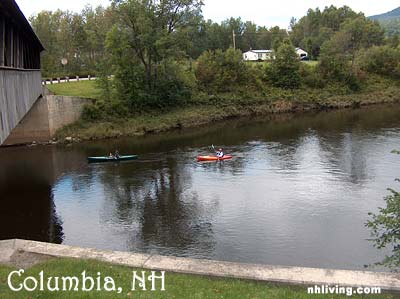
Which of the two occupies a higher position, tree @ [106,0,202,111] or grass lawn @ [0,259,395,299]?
tree @ [106,0,202,111]

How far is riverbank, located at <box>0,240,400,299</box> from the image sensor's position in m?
10.6

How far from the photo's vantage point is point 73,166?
3791 cm

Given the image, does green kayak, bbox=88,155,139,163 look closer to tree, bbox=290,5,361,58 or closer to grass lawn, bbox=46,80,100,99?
grass lawn, bbox=46,80,100,99

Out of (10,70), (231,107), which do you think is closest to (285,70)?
(231,107)

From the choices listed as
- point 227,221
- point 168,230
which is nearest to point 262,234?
point 227,221

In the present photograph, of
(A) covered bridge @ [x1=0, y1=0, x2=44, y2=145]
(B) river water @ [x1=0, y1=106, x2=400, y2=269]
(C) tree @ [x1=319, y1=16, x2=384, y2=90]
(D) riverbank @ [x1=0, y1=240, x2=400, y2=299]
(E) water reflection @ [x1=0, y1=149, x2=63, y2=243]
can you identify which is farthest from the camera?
(C) tree @ [x1=319, y1=16, x2=384, y2=90]

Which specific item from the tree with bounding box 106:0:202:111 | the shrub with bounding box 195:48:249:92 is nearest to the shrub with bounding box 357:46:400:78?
the shrub with bounding box 195:48:249:92

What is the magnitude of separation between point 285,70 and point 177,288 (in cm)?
6494

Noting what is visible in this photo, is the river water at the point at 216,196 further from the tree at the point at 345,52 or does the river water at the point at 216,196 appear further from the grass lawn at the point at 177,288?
the tree at the point at 345,52

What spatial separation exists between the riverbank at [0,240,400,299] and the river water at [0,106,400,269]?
7.30 metres

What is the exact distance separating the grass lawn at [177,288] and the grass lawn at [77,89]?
1777 inches

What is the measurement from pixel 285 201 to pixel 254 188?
10.9ft

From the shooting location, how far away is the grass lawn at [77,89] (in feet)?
186

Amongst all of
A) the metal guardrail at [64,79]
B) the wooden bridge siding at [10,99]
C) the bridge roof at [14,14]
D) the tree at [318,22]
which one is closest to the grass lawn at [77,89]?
the metal guardrail at [64,79]
